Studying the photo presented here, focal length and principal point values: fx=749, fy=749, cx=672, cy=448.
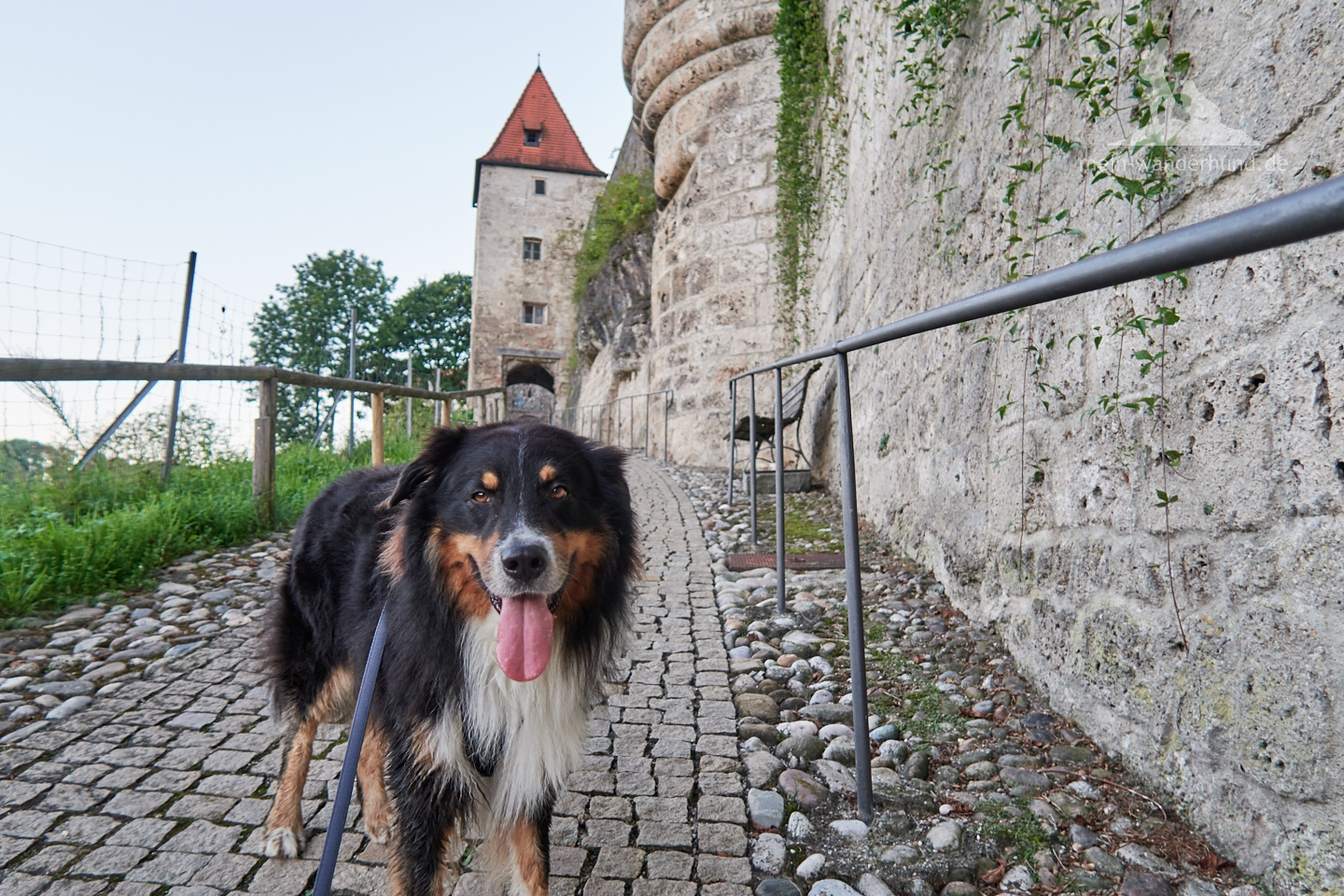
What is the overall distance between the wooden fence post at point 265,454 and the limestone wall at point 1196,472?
17.5ft

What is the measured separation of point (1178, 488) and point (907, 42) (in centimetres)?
438

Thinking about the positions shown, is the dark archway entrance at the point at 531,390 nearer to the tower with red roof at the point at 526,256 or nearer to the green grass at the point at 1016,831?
the tower with red roof at the point at 526,256

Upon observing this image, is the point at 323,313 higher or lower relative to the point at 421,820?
higher

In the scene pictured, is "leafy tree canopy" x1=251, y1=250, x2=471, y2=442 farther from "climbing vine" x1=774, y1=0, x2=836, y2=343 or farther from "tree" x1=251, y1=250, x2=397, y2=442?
"climbing vine" x1=774, y1=0, x2=836, y2=343

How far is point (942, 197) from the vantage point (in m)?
4.37

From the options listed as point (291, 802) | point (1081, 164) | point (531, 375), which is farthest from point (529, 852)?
point (531, 375)

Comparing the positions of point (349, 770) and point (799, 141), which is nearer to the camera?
point (349, 770)

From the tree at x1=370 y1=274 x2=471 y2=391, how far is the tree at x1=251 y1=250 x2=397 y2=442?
3.10 feet

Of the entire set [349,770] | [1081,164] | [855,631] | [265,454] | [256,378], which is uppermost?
[1081,164]

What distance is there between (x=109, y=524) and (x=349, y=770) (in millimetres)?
4140

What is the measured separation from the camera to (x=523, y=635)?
1942 mm

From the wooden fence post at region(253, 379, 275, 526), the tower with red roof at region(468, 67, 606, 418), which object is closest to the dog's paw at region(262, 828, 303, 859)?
the wooden fence post at region(253, 379, 275, 526)

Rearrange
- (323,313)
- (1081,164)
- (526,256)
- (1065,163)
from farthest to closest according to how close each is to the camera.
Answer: (323,313) < (526,256) < (1065,163) < (1081,164)

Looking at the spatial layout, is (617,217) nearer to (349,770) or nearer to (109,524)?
(109,524)
